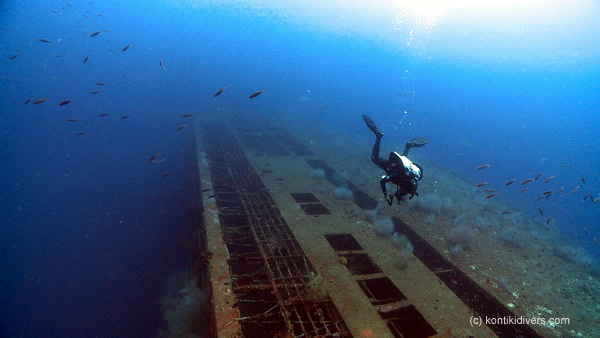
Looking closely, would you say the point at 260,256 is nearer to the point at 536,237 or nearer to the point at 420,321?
the point at 420,321

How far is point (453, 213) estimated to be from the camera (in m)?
12.5

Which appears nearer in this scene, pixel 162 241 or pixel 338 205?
pixel 338 205

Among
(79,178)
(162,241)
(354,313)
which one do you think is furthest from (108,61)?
(354,313)

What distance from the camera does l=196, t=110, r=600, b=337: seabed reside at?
5668 mm

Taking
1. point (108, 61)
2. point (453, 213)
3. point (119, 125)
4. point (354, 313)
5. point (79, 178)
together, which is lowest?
point (108, 61)

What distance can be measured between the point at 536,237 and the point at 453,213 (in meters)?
3.91

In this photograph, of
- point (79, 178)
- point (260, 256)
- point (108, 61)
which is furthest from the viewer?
point (108, 61)

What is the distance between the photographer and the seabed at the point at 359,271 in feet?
18.6

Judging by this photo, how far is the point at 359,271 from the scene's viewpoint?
732 cm

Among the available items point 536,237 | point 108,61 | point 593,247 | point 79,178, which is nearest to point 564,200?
point 593,247

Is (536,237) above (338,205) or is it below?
above

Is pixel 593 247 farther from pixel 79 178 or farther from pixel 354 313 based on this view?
pixel 79 178

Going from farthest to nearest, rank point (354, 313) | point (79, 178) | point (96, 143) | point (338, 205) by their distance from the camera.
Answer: point (96, 143) → point (79, 178) → point (338, 205) → point (354, 313)

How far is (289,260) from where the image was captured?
7293 mm
